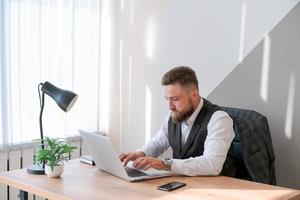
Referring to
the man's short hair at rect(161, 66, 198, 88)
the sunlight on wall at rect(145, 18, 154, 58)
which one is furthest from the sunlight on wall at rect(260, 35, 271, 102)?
the sunlight on wall at rect(145, 18, 154, 58)

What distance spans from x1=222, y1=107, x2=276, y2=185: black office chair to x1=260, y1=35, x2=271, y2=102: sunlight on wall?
0.24 metres

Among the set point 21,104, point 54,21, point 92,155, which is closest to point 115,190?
point 92,155

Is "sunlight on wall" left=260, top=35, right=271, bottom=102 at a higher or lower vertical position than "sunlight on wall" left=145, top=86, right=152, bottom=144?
higher

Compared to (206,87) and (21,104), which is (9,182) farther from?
(206,87)

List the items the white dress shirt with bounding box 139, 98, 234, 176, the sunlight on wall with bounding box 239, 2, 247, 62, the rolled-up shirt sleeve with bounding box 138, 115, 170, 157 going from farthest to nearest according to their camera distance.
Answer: the sunlight on wall with bounding box 239, 2, 247, 62 < the rolled-up shirt sleeve with bounding box 138, 115, 170, 157 < the white dress shirt with bounding box 139, 98, 234, 176

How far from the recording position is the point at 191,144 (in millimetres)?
2520

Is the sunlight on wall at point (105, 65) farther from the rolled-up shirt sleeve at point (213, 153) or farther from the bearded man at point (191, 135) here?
the rolled-up shirt sleeve at point (213, 153)

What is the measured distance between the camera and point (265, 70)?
2.96m

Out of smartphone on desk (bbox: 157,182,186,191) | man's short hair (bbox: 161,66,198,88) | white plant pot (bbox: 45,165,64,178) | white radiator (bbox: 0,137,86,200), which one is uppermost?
man's short hair (bbox: 161,66,198,88)

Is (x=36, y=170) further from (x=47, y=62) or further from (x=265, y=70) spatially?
(x=265, y=70)

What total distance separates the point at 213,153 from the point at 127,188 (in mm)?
533

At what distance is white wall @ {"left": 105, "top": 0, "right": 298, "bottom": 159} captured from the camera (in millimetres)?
3039

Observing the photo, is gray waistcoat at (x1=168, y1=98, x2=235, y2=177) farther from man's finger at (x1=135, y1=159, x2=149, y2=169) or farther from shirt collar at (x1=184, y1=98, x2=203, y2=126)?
man's finger at (x1=135, y1=159, x2=149, y2=169)

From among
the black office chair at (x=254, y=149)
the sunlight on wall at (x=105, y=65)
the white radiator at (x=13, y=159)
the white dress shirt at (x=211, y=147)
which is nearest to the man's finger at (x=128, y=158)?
the white dress shirt at (x=211, y=147)
